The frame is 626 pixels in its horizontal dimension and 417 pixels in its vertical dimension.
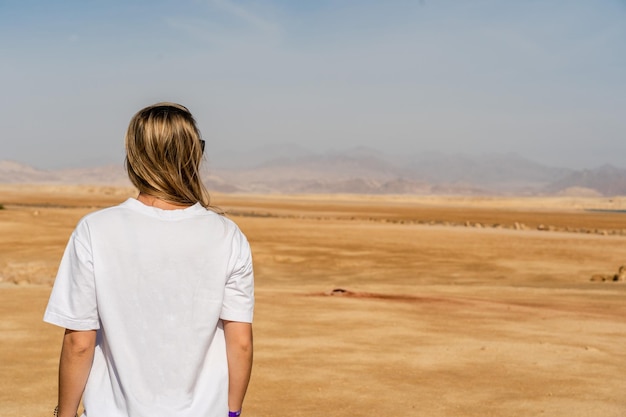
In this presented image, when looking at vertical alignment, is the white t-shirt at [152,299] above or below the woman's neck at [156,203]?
below

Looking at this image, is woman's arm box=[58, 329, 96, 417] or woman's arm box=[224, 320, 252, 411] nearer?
woman's arm box=[58, 329, 96, 417]

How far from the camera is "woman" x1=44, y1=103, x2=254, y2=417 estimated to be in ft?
8.05

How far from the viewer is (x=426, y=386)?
6.94 meters

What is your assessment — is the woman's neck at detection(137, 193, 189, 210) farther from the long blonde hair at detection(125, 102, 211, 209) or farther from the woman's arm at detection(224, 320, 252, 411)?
the woman's arm at detection(224, 320, 252, 411)

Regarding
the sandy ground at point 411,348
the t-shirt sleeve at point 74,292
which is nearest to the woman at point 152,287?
the t-shirt sleeve at point 74,292

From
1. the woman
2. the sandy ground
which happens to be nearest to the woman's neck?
the woman

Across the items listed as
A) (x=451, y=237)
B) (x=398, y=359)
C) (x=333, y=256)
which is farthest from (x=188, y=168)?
(x=451, y=237)

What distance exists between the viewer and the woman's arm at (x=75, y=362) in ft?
8.21

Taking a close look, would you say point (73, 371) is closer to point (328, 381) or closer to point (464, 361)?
point (328, 381)

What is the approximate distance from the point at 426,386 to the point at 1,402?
3.30 metres

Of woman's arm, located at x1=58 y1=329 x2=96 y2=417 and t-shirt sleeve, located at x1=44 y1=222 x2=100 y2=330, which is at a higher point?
t-shirt sleeve, located at x1=44 y1=222 x2=100 y2=330

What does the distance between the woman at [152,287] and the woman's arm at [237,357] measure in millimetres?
41

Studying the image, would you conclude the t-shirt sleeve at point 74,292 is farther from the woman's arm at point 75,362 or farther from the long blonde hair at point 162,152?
the long blonde hair at point 162,152

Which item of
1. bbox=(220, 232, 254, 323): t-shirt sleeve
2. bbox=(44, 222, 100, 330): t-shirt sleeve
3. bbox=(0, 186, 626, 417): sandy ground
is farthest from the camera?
bbox=(0, 186, 626, 417): sandy ground
